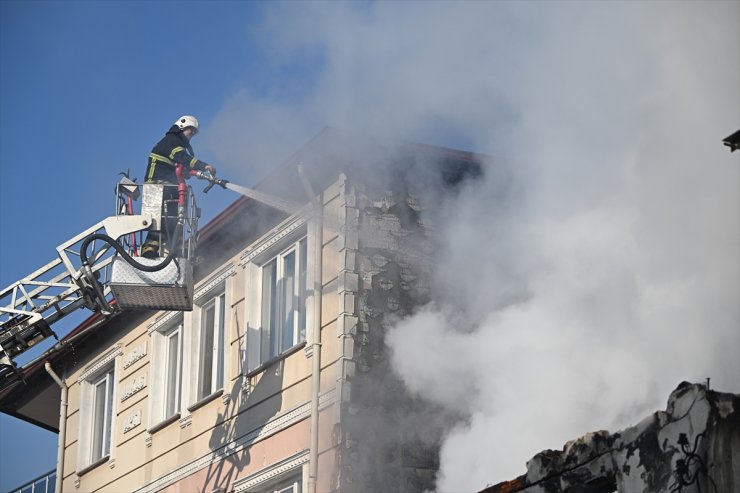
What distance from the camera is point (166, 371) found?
18969mm

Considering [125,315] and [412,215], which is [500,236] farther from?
[125,315]

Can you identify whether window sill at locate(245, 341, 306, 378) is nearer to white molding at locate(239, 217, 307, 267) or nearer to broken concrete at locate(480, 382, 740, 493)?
white molding at locate(239, 217, 307, 267)

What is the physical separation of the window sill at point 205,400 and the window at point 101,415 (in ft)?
11.2

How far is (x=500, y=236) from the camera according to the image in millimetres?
16484

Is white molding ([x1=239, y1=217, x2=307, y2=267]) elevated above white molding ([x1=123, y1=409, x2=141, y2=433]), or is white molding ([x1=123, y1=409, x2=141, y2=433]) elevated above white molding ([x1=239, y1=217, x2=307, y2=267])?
white molding ([x1=239, y1=217, x2=307, y2=267])

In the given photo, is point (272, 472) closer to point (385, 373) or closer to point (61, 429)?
point (385, 373)

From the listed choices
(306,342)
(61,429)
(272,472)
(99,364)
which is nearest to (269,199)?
(306,342)

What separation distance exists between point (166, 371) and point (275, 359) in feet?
11.1

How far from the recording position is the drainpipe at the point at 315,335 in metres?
14.8

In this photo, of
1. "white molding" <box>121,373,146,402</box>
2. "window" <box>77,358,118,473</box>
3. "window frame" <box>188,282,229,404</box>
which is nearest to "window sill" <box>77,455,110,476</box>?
"window" <box>77,358,118,473</box>

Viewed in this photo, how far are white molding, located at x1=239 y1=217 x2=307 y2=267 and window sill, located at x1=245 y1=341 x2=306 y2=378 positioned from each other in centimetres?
143

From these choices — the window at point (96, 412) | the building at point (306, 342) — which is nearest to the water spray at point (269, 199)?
the building at point (306, 342)

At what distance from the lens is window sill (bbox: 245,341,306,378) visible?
1568 cm

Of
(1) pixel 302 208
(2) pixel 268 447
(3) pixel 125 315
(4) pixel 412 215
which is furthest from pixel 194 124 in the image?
(3) pixel 125 315
